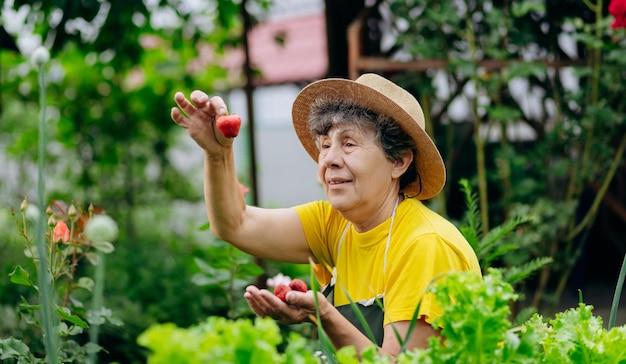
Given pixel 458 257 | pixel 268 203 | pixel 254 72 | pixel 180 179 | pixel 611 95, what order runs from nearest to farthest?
pixel 458 257
pixel 611 95
pixel 254 72
pixel 180 179
pixel 268 203

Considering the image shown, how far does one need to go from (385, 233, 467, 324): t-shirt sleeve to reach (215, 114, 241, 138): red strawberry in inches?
21.4

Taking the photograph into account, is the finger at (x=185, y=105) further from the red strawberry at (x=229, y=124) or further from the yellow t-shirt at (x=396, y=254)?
the yellow t-shirt at (x=396, y=254)

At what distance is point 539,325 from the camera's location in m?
1.72

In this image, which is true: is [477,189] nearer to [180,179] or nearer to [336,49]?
[336,49]

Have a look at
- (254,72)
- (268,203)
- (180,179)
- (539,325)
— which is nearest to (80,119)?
(180,179)

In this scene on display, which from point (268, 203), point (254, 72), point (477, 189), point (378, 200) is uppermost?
point (254, 72)

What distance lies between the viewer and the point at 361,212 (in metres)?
2.21

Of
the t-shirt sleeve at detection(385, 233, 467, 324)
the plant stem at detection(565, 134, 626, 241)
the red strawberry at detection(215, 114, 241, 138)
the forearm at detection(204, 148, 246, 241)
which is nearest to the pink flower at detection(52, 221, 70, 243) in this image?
the forearm at detection(204, 148, 246, 241)

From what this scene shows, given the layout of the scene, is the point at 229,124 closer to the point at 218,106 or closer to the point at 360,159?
the point at 218,106

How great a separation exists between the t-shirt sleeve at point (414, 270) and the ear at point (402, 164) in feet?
0.95

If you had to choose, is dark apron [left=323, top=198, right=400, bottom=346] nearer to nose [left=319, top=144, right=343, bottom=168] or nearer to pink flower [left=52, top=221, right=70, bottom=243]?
nose [left=319, top=144, right=343, bottom=168]

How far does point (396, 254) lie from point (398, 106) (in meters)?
0.41

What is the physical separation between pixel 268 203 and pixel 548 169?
20.2 feet

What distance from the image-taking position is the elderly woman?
1992mm
